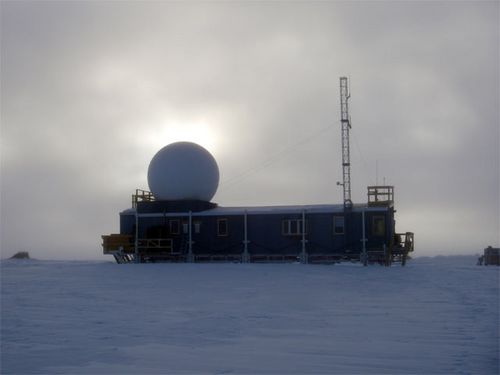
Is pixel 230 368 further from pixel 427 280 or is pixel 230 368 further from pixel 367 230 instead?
pixel 367 230

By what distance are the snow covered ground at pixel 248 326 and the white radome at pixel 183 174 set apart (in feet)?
57.4

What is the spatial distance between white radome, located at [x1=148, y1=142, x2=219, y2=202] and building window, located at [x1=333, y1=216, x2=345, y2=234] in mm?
9745

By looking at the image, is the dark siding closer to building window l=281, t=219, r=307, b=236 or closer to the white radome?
building window l=281, t=219, r=307, b=236

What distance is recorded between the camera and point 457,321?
1250 cm

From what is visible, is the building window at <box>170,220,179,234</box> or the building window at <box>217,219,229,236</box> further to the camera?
the building window at <box>170,220,179,234</box>

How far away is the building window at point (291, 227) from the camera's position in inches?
1399

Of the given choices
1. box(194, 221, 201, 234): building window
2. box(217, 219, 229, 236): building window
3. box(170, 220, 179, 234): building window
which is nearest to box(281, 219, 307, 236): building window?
box(217, 219, 229, 236): building window

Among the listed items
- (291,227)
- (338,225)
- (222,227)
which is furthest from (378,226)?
(222,227)

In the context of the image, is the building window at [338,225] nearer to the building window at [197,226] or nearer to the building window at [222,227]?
the building window at [222,227]

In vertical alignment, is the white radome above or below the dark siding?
above

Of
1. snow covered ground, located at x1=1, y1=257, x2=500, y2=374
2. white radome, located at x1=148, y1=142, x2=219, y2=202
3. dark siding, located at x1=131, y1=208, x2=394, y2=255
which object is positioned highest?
white radome, located at x1=148, y1=142, x2=219, y2=202

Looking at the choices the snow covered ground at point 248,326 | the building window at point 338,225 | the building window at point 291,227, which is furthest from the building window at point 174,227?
the snow covered ground at point 248,326

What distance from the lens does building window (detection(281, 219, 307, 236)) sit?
117 feet

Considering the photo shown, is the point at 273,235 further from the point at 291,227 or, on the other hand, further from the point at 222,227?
the point at 222,227
